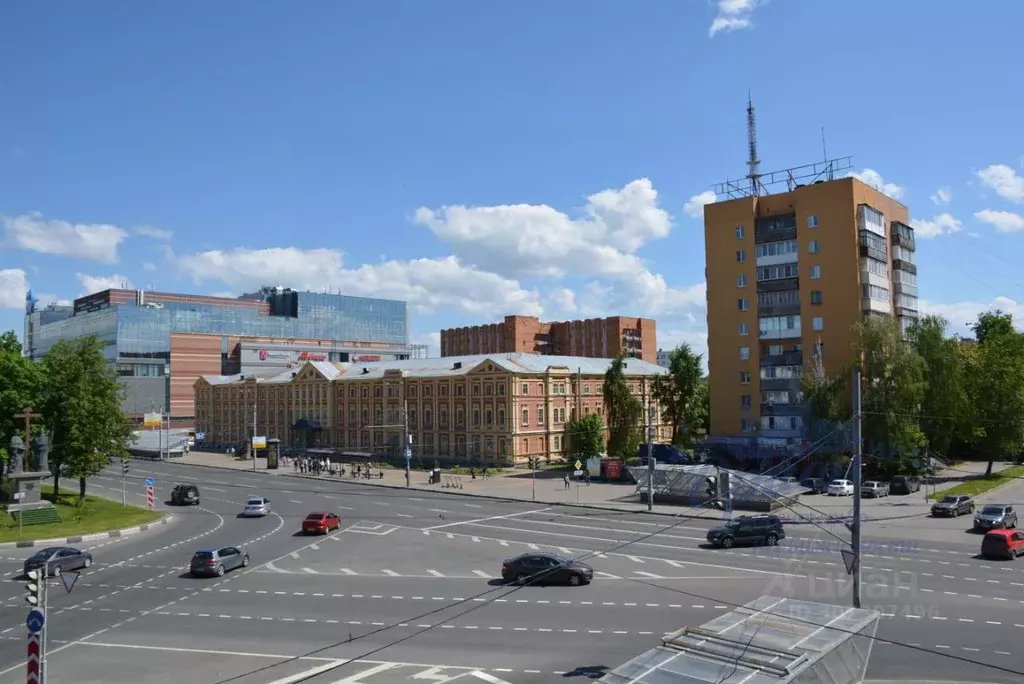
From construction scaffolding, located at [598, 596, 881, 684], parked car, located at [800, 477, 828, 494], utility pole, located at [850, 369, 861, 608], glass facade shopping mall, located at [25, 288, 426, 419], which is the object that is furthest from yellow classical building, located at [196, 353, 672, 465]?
construction scaffolding, located at [598, 596, 881, 684]

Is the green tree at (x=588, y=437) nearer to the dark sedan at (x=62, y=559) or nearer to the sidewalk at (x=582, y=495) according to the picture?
the sidewalk at (x=582, y=495)

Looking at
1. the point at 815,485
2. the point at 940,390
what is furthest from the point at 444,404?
the point at 940,390

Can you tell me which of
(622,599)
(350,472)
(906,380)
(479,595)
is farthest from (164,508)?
(906,380)

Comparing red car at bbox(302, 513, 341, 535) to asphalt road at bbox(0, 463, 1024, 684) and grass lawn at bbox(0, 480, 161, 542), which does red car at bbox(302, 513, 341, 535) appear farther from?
grass lawn at bbox(0, 480, 161, 542)

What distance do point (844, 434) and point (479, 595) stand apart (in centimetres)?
4074

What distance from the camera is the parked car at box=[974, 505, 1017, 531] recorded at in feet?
134

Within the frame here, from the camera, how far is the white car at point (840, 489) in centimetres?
5459

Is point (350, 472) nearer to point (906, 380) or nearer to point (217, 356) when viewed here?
point (906, 380)

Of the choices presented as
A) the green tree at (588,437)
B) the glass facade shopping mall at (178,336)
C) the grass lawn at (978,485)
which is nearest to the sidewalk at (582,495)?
the grass lawn at (978,485)

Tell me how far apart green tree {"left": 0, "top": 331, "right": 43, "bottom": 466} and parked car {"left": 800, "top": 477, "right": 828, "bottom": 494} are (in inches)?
2286

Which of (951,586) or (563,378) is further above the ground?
(563,378)

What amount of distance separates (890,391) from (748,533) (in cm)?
3094

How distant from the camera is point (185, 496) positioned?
6103 cm

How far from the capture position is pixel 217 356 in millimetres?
161375
